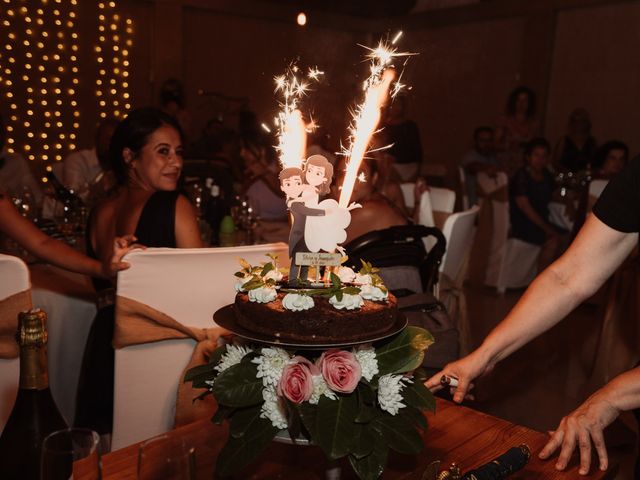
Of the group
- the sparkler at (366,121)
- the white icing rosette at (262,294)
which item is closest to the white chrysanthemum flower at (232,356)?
the white icing rosette at (262,294)

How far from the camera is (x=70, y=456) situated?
0.83 metres

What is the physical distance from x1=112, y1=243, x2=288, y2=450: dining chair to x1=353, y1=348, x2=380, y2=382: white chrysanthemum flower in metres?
0.87

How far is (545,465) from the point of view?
1.24 m

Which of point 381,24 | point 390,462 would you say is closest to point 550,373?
point 390,462

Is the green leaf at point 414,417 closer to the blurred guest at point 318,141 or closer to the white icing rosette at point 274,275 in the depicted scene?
the white icing rosette at point 274,275

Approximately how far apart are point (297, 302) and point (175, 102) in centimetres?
693

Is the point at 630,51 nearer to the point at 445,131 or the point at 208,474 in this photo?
the point at 445,131

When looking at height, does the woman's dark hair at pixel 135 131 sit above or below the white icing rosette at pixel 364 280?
above

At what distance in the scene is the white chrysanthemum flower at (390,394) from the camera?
3.50ft

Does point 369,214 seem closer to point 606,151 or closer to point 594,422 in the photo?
point 594,422

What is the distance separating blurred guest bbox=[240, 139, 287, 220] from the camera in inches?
163

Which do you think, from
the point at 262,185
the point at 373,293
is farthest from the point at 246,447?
the point at 262,185

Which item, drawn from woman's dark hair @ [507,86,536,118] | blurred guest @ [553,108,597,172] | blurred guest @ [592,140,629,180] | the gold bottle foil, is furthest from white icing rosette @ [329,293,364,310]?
woman's dark hair @ [507,86,536,118]

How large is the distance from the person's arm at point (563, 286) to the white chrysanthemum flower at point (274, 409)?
0.60 m
